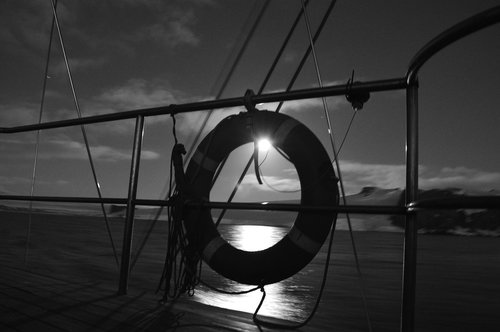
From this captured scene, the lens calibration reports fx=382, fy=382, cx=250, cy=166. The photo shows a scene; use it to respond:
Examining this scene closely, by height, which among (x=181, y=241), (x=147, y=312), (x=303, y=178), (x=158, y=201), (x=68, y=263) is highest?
(x=303, y=178)

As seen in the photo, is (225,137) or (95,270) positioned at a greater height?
(225,137)

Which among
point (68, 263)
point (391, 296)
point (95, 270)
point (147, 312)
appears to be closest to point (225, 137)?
point (147, 312)

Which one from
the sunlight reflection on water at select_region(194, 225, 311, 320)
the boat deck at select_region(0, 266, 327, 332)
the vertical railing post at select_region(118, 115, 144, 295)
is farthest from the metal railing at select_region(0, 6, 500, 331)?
the sunlight reflection on water at select_region(194, 225, 311, 320)

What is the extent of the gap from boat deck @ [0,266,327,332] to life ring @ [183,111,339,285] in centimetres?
22

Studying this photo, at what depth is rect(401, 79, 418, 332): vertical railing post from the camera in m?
1.07

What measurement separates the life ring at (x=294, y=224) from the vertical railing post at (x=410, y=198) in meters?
0.38

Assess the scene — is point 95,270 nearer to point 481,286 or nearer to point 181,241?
point 181,241

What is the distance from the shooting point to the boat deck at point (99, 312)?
118 centimetres

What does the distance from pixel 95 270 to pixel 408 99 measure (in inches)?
227

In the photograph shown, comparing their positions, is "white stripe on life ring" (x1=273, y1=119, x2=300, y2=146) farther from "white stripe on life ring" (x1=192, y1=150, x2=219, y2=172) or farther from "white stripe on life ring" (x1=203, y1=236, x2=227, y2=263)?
"white stripe on life ring" (x1=203, y1=236, x2=227, y2=263)

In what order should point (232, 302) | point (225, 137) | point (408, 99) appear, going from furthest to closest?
point (232, 302), point (225, 137), point (408, 99)

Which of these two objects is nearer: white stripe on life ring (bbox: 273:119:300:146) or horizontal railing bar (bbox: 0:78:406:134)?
horizontal railing bar (bbox: 0:78:406:134)

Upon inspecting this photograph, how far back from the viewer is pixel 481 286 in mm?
6465

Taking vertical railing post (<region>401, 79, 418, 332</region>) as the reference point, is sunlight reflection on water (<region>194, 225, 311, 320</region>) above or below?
below
